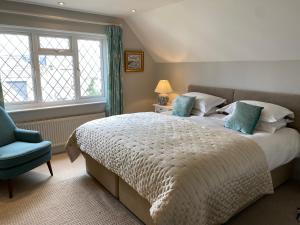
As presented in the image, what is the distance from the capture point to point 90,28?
3.90m

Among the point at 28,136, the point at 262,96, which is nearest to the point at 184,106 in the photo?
the point at 262,96

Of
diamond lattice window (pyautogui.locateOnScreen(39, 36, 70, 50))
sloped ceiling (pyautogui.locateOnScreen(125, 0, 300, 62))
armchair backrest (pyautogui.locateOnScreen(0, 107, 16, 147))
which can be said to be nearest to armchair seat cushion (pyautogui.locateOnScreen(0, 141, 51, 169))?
armchair backrest (pyautogui.locateOnScreen(0, 107, 16, 147))

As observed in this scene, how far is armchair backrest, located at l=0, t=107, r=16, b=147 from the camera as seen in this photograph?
9.56ft

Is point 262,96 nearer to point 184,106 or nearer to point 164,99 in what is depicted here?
point 184,106

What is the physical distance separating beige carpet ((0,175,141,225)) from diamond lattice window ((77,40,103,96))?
6.49 ft

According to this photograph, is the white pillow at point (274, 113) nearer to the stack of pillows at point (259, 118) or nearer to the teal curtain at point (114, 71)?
the stack of pillows at point (259, 118)

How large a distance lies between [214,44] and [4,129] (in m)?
3.24

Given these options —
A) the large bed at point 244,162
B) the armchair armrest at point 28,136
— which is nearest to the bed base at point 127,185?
the large bed at point 244,162

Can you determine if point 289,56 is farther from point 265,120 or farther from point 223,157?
point 223,157

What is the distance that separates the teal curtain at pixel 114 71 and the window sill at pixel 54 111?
200 millimetres

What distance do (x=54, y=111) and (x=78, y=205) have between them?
6.22 feet

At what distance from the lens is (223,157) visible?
1884 mm

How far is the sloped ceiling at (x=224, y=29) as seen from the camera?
8.45 ft

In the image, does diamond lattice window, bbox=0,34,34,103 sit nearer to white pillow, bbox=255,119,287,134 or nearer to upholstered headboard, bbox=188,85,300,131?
upholstered headboard, bbox=188,85,300,131
